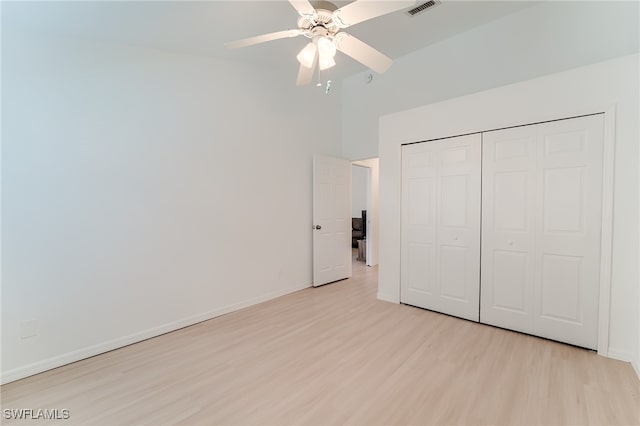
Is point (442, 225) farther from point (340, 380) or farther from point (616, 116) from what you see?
point (340, 380)

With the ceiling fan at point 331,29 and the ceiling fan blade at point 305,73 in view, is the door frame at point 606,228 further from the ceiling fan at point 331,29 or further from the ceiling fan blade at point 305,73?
the ceiling fan blade at point 305,73

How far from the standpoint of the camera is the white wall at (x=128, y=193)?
86.1 inches

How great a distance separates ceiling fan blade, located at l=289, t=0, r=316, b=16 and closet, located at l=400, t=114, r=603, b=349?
7.17 feet

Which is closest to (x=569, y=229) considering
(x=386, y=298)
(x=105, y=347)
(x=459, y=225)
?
(x=459, y=225)

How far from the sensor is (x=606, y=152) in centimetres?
235

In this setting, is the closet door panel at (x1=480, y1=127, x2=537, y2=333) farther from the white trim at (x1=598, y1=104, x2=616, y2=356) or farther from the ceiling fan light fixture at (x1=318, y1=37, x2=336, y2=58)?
the ceiling fan light fixture at (x1=318, y1=37, x2=336, y2=58)

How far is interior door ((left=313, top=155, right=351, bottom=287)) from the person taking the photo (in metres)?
4.43

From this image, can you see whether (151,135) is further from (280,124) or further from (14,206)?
(280,124)

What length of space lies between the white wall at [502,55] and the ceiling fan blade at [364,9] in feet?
6.01

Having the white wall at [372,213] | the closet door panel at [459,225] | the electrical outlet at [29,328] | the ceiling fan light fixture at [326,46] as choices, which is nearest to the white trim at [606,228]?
the closet door panel at [459,225]

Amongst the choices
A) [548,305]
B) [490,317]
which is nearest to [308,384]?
[490,317]

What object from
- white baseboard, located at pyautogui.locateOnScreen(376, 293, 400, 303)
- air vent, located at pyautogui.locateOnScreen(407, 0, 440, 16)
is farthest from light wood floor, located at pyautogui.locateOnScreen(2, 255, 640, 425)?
air vent, located at pyautogui.locateOnScreen(407, 0, 440, 16)

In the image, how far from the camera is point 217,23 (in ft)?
8.57

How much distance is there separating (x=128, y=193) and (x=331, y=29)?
2.33 metres
